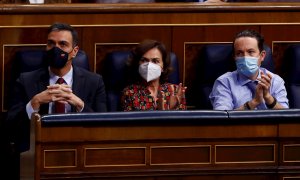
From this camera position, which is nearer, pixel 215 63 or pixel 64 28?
pixel 64 28

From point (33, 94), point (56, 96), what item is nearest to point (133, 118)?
point (56, 96)

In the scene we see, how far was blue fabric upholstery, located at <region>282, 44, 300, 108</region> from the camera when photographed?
7.30 feet

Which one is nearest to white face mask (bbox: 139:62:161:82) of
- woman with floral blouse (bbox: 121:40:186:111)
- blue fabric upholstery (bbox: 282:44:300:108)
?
woman with floral blouse (bbox: 121:40:186:111)

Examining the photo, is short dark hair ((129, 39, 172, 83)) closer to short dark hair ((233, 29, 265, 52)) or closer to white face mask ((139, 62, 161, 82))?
white face mask ((139, 62, 161, 82))

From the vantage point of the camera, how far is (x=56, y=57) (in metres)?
1.97

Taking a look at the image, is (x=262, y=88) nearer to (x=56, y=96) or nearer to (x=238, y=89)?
(x=238, y=89)

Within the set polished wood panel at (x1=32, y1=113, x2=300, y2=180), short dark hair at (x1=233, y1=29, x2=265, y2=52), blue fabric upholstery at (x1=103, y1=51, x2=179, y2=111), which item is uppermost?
short dark hair at (x1=233, y1=29, x2=265, y2=52)

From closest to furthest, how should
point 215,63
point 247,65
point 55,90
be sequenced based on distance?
point 55,90, point 247,65, point 215,63

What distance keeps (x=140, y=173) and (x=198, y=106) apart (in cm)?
59

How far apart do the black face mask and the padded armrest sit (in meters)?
0.32

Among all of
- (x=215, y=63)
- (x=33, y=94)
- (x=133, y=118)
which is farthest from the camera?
(x=215, y=63)

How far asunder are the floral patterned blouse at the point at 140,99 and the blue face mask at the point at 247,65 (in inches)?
5.8

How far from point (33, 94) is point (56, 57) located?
92 mm

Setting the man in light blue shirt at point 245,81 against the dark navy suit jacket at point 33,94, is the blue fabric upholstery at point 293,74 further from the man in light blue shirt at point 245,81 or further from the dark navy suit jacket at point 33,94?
the dark navy suit jacket at point 33,94
